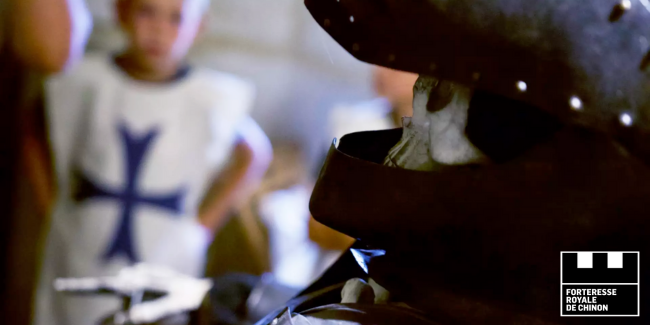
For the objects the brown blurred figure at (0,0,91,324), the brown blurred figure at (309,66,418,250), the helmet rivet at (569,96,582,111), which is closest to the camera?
the helmet rivet at (569,96,582,111)

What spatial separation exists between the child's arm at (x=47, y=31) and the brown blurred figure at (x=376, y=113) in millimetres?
552

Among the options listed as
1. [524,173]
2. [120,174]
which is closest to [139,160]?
[120,174]

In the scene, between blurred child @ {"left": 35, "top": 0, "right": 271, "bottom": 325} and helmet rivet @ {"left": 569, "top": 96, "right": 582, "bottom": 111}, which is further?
blurred child @ {"left": 35, "top": 0, "right": 271, "bottom": 325}

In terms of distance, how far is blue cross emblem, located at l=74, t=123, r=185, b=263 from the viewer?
44.1 inches

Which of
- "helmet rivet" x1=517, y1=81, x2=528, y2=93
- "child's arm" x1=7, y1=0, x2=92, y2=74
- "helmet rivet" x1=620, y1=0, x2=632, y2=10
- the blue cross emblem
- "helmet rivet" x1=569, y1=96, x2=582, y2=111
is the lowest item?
the blue cross emblem

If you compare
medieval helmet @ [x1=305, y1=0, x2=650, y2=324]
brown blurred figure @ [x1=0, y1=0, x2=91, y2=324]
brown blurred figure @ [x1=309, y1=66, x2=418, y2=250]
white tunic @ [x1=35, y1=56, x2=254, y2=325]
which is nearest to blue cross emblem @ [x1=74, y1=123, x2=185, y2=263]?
white tunic @ [x1=35, y1=56, x2=254, y2=325]

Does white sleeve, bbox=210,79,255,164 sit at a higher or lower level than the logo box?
higher

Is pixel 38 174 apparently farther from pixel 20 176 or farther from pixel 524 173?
pixel 524 173

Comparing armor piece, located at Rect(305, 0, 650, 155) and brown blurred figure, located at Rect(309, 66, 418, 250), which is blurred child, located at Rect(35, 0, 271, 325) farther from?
armor piece, located at Rect(305, 0, 650, 155)

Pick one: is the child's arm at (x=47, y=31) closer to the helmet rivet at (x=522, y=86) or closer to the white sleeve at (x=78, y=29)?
the white sleeve at (x=78, y=29)

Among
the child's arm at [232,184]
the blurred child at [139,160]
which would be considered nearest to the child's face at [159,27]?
the blurred child at [139,160]

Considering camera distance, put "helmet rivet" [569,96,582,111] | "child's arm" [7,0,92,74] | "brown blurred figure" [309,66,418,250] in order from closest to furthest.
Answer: "helmet rivet" [569,96,582,111]
"brown blurred figure" [309,66,418,250]
"child's arm" [7,0,92,74]

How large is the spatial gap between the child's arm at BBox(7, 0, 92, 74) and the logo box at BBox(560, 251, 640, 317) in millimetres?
981

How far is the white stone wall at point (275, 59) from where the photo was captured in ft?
3.88
